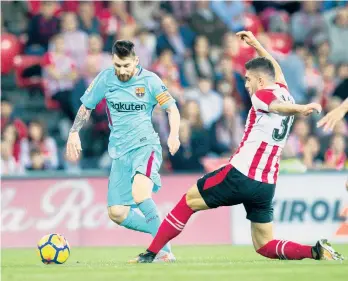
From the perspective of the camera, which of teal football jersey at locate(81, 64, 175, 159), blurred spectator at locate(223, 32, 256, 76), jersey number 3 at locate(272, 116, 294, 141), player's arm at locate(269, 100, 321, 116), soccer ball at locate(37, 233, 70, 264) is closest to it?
player's arm at locate(269, 100, 321, 116)

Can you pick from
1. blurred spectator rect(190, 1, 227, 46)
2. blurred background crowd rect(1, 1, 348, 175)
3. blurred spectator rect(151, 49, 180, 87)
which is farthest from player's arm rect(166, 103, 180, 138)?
blurred spectator rect(190, 1, 227, 46)

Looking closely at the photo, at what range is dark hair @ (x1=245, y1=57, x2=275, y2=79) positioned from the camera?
10.0 metres

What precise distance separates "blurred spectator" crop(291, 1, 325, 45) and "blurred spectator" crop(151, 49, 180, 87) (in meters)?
3.08

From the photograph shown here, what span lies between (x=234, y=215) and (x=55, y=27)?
582 cm

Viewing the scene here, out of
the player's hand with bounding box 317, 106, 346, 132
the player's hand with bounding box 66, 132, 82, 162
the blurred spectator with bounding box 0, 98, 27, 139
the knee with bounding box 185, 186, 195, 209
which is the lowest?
the blurred spectator with bounding box 0, 98, 27, 139

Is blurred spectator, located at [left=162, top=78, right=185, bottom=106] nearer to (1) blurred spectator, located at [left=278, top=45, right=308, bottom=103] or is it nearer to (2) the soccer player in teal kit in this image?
(1) blurred spectator, located at [left=278, top=45, right=308, bottom=103]

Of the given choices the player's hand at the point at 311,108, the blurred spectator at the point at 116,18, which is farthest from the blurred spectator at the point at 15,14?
the player's hand at the point at 311,108

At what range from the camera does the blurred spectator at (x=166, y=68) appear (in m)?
18.9

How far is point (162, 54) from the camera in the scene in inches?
758

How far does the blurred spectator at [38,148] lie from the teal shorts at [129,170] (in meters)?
5.89

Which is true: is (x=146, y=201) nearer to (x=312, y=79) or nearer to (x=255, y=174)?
(x=255, y=174)

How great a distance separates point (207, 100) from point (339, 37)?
3414 millimetres

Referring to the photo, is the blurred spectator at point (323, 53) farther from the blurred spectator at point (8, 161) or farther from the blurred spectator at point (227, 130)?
the blurred spectator at point (8, 161)

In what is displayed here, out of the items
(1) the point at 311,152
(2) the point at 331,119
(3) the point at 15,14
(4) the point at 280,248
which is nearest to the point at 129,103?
(4) the point at 280,248
